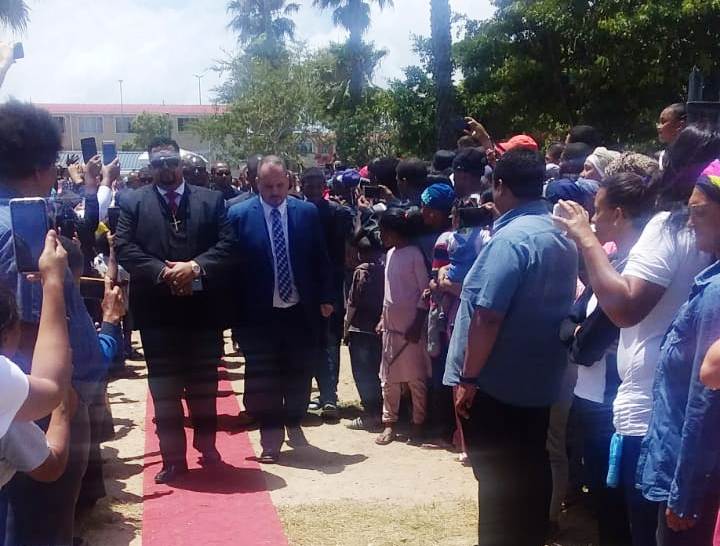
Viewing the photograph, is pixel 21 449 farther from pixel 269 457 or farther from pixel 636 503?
pixel 269 457

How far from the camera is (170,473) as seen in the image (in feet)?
18.5

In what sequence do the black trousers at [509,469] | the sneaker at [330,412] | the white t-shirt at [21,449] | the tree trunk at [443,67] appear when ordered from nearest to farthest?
the white t-shirt at [21,449] < the black trousers at [509,469] < the sneaker at [330,412] < the tree trunk at [443,67]

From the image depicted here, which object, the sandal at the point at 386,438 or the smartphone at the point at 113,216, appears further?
the smartphone at the point at 113,216

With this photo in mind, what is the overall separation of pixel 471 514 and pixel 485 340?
1796 millimetres

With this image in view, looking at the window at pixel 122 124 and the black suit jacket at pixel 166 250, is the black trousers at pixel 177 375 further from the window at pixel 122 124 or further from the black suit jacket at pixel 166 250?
the window at pixel 122 124

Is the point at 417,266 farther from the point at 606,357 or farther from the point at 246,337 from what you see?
the point at 606,357

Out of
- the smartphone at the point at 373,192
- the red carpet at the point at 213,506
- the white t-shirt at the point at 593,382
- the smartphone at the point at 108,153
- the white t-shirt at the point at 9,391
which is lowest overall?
the red carpet at the point at 213,506

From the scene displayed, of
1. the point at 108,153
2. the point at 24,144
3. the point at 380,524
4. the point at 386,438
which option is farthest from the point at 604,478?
the point at 108,153

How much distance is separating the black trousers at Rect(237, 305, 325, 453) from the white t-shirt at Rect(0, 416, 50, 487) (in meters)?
3.62

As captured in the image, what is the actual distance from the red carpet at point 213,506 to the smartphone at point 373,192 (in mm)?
2665

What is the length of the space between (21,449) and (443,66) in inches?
646

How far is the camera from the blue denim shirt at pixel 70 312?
2.88 meters

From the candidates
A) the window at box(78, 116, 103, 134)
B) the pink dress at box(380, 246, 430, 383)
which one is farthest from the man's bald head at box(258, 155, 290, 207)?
the window at box(78, 116, 103, 134)

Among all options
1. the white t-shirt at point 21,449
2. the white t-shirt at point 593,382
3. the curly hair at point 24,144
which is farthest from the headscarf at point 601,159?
the white t-shirt at point 21,449
